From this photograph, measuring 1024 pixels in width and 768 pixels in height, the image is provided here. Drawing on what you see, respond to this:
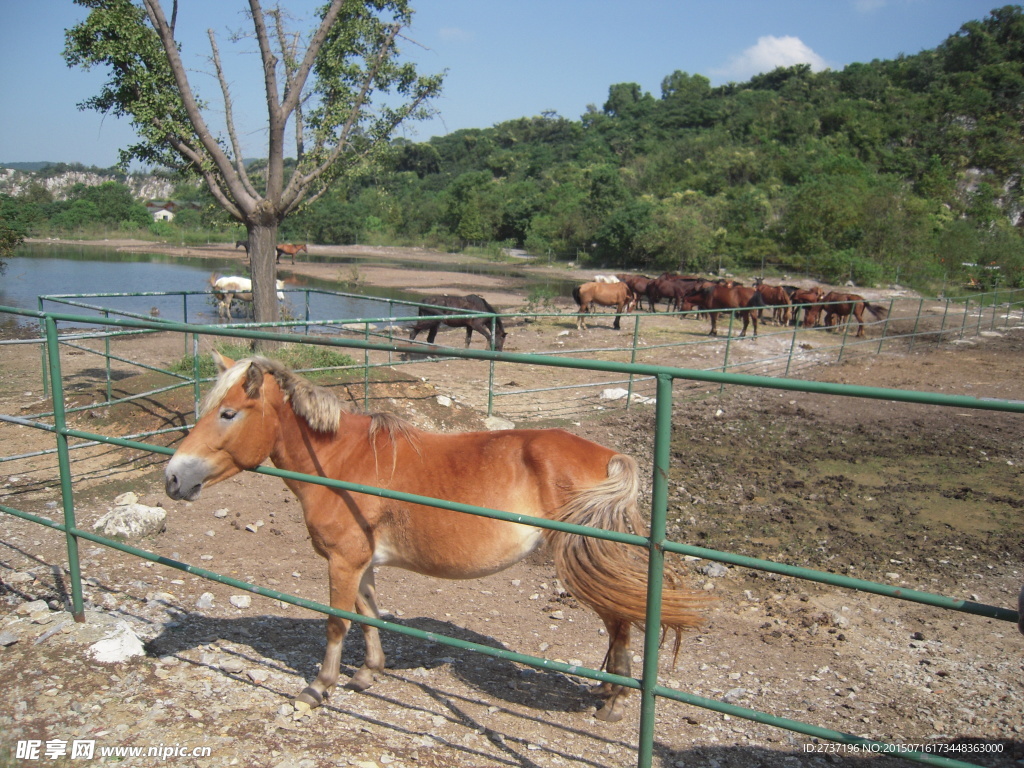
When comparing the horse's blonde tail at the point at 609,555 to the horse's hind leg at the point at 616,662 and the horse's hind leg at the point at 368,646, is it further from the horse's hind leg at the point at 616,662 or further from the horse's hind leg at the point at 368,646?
the horse's hind leg at the point at 368,646

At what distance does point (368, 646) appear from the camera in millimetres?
3322

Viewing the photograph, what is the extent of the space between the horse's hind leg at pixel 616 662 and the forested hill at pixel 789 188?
353 inches

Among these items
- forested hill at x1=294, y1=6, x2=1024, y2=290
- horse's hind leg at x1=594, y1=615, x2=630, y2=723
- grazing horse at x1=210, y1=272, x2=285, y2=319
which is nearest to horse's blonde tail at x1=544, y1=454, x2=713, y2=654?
horse's hind leg at x1=594, y1=615, x2=630, y2=723

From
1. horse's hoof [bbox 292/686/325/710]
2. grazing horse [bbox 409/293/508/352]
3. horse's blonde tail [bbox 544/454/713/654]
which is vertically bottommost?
horse's hoof [bbox 292/686/325/710]

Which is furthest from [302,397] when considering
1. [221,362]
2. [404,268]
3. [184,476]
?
[404,268]

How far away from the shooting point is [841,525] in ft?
19.4

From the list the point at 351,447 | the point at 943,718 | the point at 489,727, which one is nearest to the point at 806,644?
the point at 943,718

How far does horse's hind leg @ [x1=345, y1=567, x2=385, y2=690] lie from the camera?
324 cm

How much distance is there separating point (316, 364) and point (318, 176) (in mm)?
2754

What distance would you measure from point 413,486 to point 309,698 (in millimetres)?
988

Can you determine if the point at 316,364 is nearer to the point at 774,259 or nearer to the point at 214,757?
the point at 214,757

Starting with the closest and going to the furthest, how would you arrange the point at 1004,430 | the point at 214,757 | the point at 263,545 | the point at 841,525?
1. the point at 214,757
2. the point at 263,545
3. the point at 841,525
4. the point at 1004,430

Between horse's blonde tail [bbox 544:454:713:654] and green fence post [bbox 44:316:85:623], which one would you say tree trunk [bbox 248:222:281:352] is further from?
→ horse's blonde tail [bbox 544:454:713:654]

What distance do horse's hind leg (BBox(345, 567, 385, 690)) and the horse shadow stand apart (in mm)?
69
